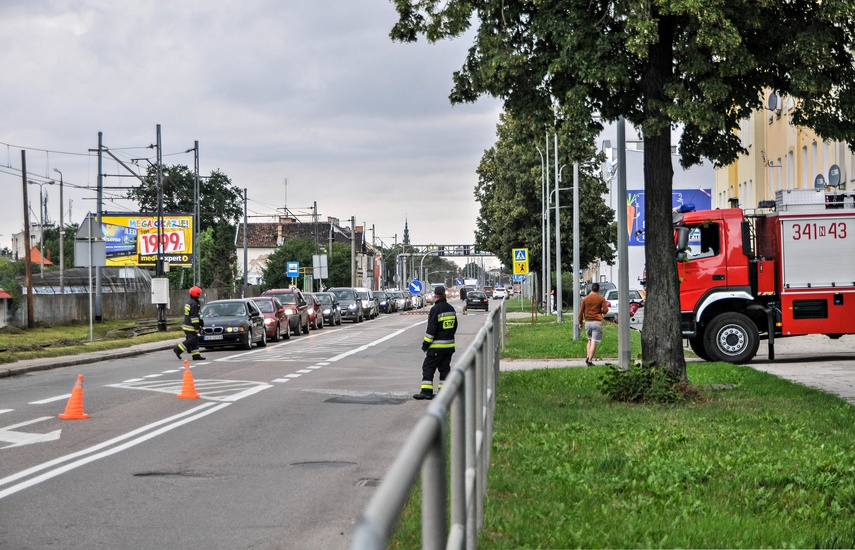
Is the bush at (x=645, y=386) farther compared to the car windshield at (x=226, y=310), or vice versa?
the car windshield at (x=226, y=310)

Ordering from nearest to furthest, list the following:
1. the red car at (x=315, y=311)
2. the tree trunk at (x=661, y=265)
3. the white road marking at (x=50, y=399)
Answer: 1. the tree trunk at (x=661, y=265)
2. the white road marking at (x=50, y=399)
3. the red car at (x=315, y=311)

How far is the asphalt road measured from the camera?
306 inches

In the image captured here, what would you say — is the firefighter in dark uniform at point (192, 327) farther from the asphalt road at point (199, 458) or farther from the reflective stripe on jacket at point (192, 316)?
the asphalt road at point (199, 458)

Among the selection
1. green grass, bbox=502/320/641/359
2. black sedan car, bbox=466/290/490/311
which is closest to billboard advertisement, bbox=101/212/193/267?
black sedan car, bbox=466/290/490/311

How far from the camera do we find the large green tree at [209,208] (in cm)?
9381

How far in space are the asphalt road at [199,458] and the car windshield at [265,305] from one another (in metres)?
17.0

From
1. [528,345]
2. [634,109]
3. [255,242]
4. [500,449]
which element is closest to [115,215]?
[528,345]

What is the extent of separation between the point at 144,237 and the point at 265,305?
29.1 meters

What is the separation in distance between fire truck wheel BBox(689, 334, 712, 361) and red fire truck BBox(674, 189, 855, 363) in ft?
0.17

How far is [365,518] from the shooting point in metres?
1.93

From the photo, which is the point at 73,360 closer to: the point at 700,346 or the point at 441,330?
the point at 441,330

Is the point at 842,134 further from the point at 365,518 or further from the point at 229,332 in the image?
the point at 229,332

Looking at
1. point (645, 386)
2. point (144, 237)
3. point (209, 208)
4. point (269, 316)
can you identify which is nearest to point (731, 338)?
point (645, 386)

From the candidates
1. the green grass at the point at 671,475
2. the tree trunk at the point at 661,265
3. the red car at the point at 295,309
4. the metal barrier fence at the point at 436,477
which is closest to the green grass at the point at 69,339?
the red car at the point at 295,309
